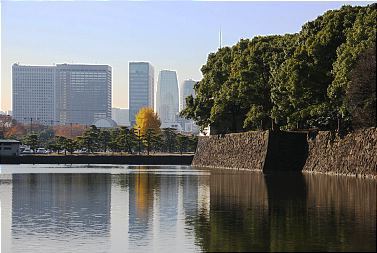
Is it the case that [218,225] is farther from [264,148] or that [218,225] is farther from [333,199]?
[264,148]

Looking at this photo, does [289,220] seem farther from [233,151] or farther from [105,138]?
[105,138]

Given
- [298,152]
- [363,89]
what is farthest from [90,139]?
[363,89]

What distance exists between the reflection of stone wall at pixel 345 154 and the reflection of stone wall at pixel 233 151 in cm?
510

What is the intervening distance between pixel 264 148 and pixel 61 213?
117ft

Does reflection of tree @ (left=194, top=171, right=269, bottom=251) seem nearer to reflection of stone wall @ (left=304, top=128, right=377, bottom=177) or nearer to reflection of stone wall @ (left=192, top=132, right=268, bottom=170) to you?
reflection of stone wall @ (left=304, top=128, right=377, bottom=177)

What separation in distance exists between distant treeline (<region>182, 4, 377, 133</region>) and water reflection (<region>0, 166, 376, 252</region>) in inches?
335

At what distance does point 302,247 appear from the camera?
59.5 feet

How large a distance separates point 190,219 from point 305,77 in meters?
29.3

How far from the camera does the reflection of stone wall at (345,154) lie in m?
46.8

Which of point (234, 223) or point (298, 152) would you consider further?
point (298, 152)

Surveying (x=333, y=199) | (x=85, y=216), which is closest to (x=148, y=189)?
(x=333, y=199)

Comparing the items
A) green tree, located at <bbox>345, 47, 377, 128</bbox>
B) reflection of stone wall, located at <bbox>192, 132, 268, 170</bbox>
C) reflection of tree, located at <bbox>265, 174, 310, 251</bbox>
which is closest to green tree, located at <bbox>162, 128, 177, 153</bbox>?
reflection of stone wall, located at <bbox>192, 132, 268, 170</bbox>

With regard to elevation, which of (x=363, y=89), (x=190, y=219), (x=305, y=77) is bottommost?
(x=190, y=219)

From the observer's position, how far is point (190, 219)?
79.7 feet
